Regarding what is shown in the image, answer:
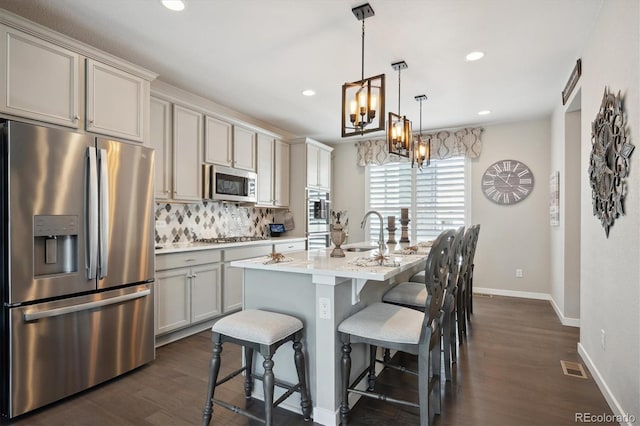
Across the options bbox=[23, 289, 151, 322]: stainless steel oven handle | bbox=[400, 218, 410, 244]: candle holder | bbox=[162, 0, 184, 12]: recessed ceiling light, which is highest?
bbox=[162, 0, 184, 12]: recessed ceiling light

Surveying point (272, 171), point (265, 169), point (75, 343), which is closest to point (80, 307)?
point (75, 343)

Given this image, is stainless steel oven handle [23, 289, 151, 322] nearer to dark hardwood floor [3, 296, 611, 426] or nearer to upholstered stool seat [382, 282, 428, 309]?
dark hardwood floor [3, 296, 611, 426]

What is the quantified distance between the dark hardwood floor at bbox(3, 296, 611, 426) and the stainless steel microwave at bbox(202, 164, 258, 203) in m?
1.70

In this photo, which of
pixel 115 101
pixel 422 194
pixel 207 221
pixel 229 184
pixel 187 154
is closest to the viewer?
pixel 115 101

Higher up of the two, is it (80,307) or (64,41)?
(64,41)

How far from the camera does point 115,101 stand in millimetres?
2756

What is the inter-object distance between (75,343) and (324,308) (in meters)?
1.73

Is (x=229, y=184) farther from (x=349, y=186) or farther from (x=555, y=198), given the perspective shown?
(x=555, y=198)

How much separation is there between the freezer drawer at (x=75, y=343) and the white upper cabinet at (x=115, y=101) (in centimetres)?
126

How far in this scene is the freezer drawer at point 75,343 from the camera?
82.5 inches

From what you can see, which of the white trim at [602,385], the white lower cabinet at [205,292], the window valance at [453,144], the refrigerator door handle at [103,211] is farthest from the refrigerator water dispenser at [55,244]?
the window valance at [453,144]

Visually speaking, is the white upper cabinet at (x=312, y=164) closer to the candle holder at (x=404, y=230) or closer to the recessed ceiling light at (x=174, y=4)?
the candle holder at (x=404, y=230)

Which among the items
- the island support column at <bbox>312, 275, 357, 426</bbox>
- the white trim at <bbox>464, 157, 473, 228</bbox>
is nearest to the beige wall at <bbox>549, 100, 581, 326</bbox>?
the white trim at <bbox>464, 157, 473, 228</bbox>

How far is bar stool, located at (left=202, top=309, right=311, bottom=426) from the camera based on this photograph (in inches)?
70.7
